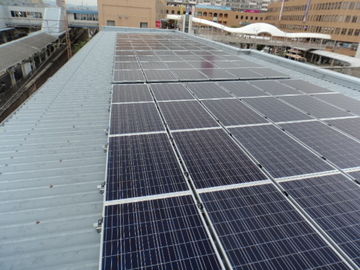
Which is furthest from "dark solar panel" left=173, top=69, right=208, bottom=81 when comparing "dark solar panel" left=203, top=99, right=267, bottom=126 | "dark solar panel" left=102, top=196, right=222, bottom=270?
"dark solar panel" left=102, top=196, right=222, bottom=270

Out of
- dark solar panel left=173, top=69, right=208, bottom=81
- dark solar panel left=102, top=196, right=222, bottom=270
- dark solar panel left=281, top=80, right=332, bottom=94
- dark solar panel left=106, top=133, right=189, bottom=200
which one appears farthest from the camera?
dark solar panel left=173, top=69, right=208, bottom=81

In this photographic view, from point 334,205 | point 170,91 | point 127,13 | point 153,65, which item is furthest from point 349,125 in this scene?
point 127,13

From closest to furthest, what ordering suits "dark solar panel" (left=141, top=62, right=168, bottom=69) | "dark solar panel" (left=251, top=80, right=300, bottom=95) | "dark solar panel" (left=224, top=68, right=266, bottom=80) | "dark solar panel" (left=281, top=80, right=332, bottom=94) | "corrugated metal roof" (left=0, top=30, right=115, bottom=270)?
"corrugated metal roof" (left=0, top=30, right=115, bottom=270)
"dark solar panel" (left=251, top=80, right=300, bottom=95)
"dark solar panel" (left=281, top=80, right=332, bottom=94)
"dark solar panel" (left=224, top=68, right=266, bottom=80)
"dark solar panel" (left=141, top=62, right=168, bottom=69)

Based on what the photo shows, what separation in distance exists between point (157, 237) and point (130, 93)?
8.96 m

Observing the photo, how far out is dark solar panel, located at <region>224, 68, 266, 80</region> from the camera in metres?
17.0

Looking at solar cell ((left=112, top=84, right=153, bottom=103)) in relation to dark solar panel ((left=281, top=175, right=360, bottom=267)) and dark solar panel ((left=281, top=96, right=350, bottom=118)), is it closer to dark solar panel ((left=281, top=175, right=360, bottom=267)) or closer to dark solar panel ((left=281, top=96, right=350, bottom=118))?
dark solar panel ((left=281, top=96, right=350, bottom=118))

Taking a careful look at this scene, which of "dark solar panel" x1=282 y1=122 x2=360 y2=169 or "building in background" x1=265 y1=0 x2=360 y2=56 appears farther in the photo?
"building in background" x1=265 y1=0 x2=360 y2=56

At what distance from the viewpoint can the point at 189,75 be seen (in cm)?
1641

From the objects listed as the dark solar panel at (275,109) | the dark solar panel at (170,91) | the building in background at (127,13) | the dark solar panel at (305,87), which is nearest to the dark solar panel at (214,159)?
the dark solar panel at (275,109)

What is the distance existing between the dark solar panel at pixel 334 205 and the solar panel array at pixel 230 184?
0.03 metres

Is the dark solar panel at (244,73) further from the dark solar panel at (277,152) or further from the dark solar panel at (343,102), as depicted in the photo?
the dark solar panel at (277,152)

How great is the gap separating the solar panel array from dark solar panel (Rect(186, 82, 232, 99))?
18.9 inches

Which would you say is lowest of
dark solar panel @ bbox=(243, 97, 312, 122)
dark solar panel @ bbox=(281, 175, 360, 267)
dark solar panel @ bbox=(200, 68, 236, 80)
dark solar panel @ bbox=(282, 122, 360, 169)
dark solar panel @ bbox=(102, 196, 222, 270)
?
dark solar panel @ bbox=(102, 196, 222, 270)

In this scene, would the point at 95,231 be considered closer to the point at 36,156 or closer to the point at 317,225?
the point at 36,156
